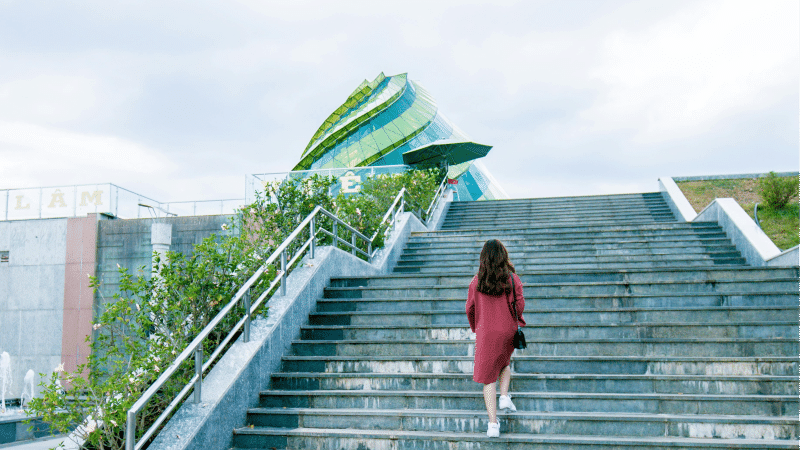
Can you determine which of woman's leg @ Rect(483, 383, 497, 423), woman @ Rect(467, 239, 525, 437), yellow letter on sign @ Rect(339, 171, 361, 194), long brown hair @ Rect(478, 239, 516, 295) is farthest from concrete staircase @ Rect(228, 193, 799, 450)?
yellow letter on sign @ Rect(339, 171, 361, 194)

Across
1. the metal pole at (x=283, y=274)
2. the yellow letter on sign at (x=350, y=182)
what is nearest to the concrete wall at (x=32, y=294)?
the yellow letter on sign at (x=350, y=182)

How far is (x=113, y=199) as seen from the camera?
1686 centimetres

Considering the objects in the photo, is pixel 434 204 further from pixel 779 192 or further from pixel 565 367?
pixel 565 367

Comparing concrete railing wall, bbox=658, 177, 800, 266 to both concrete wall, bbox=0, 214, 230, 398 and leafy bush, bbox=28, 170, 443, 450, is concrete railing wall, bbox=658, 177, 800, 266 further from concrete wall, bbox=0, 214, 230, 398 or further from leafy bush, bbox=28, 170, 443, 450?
concrete wall, bbox=0, 214, 230, 398

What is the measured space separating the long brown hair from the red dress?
74 millimetres

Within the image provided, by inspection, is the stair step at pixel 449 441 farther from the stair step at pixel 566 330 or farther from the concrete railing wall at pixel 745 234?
the concrete railing wall at pixel 745 234

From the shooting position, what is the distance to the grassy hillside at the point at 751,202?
31.7 ft

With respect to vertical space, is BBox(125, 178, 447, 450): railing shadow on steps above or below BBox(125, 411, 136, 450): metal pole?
above

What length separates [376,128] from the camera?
3247cm

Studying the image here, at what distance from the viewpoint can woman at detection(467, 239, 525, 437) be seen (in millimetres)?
4316

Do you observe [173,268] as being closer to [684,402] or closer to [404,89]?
[684,402]

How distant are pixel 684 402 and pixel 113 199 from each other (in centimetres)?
1633

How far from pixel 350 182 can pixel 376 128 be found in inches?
612

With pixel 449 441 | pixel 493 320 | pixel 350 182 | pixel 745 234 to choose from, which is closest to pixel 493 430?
pixel 449 441
